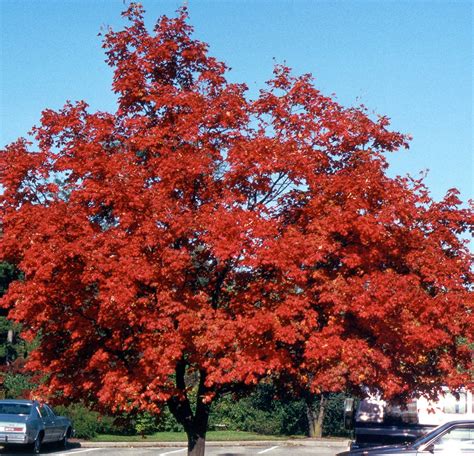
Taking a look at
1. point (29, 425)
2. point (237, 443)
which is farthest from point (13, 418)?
point (237, 443)

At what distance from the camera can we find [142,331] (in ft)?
40.1

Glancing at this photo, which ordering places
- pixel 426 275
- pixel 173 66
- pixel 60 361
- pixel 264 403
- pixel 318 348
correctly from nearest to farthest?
1. pixel 318 348
2. pixel 426 275
3. pixel 60 361
4. pixel 173 66
5. pixel 264 403

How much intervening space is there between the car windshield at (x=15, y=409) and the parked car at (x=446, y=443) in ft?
42.9

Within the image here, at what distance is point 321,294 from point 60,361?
487cm

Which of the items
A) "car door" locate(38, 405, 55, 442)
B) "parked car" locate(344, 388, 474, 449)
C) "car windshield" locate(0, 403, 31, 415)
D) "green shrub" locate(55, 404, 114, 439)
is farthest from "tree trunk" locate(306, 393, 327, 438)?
"car windshield" locate(0, 403, 31, 415)

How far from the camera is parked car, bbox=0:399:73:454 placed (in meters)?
21.3

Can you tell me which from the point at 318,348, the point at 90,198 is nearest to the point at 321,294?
the point at 318,348

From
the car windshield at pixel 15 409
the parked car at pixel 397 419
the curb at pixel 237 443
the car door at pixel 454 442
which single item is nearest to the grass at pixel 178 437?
the curb at pixel 237 443

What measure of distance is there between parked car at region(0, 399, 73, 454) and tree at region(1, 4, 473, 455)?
29.4 feet

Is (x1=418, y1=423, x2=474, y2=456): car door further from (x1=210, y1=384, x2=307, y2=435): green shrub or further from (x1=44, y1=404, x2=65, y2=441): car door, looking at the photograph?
(x1=210, y1=384, x2=307, y2=435): green shrub

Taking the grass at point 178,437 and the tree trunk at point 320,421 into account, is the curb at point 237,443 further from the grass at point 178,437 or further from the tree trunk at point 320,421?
the tree trunk at point 320,421

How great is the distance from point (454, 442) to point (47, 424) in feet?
46.7

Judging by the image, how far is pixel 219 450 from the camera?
82.0 feet

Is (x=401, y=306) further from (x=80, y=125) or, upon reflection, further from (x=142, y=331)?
(x=80, y=125)
